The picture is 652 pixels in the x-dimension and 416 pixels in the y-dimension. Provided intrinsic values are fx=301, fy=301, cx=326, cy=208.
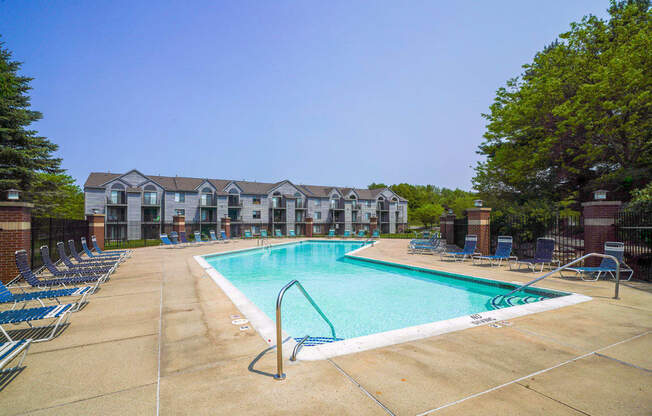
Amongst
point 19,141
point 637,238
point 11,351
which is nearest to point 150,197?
point 19,141

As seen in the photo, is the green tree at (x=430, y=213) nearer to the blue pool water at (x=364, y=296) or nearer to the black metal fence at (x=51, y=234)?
the blue pool water at (x=364, y=296)

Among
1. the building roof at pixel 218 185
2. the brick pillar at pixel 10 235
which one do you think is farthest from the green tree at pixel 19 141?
the brick pillar at pixel 10 235

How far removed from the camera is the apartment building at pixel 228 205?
1457 inches

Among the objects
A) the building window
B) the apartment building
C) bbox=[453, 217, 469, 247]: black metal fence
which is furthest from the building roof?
bbox=[453, 217, 469, 247]: black metal fence

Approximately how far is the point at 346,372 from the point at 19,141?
31174mm

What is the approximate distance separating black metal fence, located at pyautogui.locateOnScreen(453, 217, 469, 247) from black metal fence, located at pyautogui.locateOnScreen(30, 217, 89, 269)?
19406 mm

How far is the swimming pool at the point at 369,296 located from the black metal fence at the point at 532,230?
242 inches

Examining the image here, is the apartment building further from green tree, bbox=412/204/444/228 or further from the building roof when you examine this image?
green tree, bbox=412/204/444/228

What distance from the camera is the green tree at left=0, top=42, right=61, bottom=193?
70.5ft

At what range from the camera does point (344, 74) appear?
636 inches

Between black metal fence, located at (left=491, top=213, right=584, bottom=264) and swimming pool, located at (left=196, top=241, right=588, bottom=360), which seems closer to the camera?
swimming pool, located at (left=196, top=241, right=588, bottom=360)

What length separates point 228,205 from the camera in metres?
43.1

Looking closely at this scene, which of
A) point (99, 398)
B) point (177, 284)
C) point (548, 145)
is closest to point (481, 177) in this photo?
point (548, 145)

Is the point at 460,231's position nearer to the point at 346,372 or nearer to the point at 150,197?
the point at 346,372
